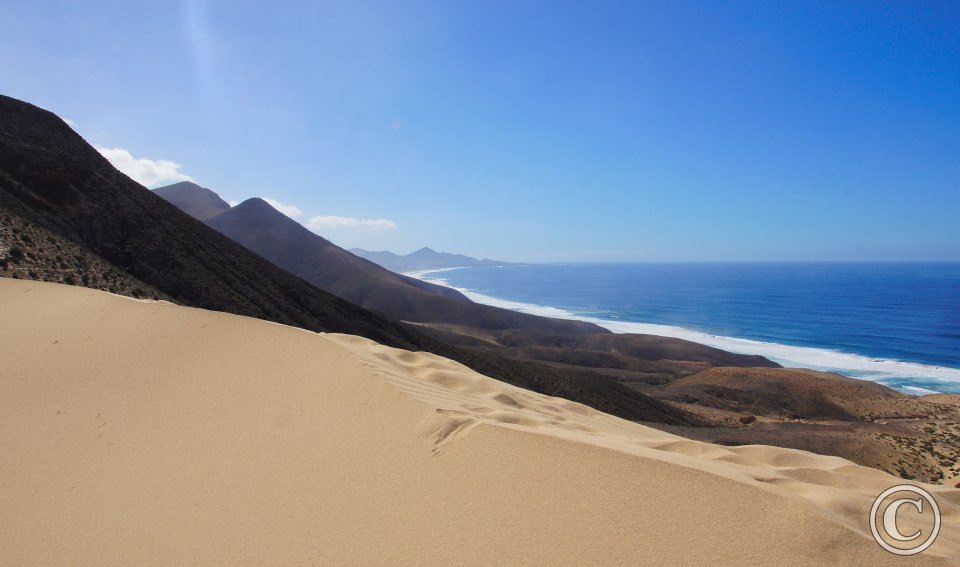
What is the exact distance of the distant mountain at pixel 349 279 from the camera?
62875mm

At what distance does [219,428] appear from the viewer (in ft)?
11.0

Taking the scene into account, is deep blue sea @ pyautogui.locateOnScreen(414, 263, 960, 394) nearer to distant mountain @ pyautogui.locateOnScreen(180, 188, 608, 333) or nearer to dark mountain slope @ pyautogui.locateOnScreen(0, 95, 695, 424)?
distant mountain @ pyautogui.locateOnScreen(180, 188, 608, 333)

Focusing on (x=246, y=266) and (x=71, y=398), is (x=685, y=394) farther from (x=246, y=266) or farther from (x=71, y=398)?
(x=71, y=398)

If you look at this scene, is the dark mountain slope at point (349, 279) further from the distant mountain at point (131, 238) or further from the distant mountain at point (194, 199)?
the distant mountain at point (131, 238)

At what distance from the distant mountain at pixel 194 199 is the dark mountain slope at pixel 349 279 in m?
12.4

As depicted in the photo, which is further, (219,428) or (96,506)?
(219,428)

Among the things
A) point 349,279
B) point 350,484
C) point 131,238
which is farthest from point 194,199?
point 350,484

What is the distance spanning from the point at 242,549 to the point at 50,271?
11938 millimetres

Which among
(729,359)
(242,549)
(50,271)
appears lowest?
(729,359)

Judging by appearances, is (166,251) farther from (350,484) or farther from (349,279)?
(349,279)

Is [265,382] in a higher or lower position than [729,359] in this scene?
higher

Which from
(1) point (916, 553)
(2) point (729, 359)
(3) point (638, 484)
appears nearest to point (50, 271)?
(3) point (638, 484)

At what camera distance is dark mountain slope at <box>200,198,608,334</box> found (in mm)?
62906

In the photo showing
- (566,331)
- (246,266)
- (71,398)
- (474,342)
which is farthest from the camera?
(566,331)
